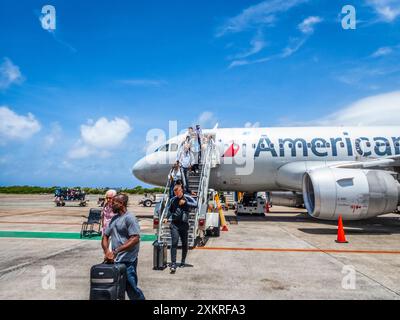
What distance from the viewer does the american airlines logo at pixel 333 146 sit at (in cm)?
1575

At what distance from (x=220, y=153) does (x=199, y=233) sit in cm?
617

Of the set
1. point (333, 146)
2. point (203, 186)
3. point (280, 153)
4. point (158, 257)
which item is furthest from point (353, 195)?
point (158, 257)

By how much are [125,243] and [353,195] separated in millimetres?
9959

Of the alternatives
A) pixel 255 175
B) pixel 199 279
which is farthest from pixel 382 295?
pixel 255 175

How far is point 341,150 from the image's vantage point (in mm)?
15773

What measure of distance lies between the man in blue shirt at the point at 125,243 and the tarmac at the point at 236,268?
3.00 ft

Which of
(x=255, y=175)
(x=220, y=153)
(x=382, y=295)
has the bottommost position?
(x=382, y=295)

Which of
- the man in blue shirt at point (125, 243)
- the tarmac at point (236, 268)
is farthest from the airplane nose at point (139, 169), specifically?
the man in blue shirt at point (125, 243)

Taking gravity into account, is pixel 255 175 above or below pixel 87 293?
above

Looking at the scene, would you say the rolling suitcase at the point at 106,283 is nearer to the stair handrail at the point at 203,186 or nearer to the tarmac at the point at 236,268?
the tarmac at the point at 236,268

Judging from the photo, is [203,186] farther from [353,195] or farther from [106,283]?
[106,283]

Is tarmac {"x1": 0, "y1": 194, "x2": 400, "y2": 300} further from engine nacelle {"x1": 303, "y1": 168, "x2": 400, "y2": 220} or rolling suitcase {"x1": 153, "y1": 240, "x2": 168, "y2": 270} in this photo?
engine nacelle {"x1": 303, "y1": 168, "x2": 400, "y2": 220}

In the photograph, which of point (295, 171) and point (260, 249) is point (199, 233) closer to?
point (260, 249)
